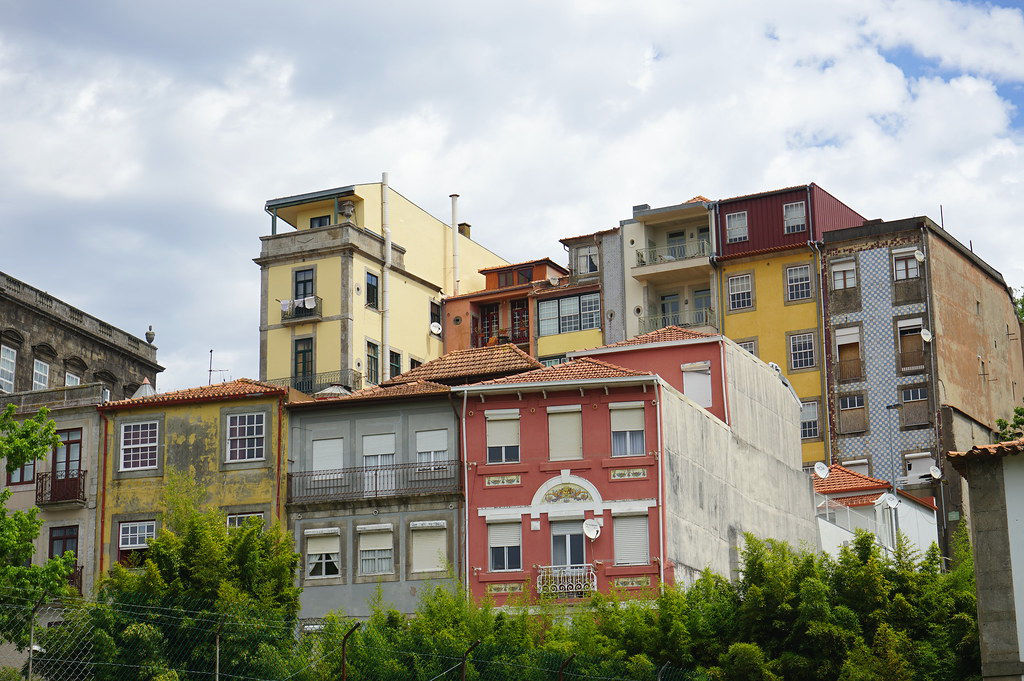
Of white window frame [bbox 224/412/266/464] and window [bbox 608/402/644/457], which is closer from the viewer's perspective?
window [bbox 608/402/644/457]

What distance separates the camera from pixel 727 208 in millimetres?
78688

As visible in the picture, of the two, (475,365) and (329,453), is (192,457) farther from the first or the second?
(475,365)

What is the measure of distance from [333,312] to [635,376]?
30101 mm

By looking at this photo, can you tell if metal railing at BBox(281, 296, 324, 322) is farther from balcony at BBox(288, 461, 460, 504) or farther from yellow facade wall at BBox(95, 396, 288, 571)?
balcony at BBox(288, 461, 460, 504)

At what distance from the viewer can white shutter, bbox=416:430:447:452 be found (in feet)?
175

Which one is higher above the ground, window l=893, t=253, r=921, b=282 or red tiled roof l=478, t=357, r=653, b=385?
window l=893, t=253, r=921, b=282

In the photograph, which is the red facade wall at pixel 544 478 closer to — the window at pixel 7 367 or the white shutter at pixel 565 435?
the white shutter at pixel 565 435

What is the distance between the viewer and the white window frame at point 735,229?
Result: 78.1 metres

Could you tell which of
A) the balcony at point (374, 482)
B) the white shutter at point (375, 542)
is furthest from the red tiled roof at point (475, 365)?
the white shutter at point (375, 542)

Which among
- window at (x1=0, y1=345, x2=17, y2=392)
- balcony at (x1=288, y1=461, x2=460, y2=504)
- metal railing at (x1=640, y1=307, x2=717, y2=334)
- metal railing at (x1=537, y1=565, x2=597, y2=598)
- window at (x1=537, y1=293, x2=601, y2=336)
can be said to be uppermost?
window at (x1=537, y1=293, x2=601, y2=336)

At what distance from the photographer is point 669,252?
263 ft

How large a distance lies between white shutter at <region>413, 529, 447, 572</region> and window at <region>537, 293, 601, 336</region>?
29.4m

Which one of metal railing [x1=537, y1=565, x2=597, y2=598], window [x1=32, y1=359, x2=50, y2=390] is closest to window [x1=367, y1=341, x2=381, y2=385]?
window [x1=32, y1=359, x2=50, y2=390]

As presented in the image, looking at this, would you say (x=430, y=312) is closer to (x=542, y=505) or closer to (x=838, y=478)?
(x=838, y=478)
